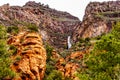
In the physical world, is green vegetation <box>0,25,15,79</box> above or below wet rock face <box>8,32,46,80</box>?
above

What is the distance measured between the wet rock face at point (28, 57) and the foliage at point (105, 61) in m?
39.8

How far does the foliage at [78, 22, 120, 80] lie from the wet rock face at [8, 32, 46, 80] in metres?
39.8

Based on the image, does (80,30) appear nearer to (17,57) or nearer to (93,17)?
(93,17)

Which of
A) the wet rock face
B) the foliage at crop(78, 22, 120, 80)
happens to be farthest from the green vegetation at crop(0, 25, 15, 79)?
the wet rock face

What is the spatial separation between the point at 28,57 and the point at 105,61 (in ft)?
153

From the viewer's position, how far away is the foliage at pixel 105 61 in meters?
39.0

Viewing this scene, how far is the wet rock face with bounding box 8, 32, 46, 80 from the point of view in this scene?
81.2 m

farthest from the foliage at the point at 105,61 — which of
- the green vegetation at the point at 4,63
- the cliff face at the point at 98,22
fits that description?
the cliff face at the point at 98,22

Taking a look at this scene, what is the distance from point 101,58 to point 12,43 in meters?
50.9

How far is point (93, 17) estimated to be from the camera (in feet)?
583

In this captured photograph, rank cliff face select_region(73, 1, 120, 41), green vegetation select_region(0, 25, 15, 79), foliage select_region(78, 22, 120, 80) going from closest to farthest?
foliage select_region(78, 22, 120, 80)
green vegetation select_region(0, 25, 15, 79)
cliff face select_region(73, 1, 120, 41)

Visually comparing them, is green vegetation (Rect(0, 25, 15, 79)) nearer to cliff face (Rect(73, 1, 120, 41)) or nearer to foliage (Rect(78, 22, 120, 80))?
foliage (Rect(78, 22, 120, 80))

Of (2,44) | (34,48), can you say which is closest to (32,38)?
(34,48)

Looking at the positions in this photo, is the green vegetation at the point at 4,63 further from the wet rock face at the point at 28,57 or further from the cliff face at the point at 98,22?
the cliff face at the point at 98,22
